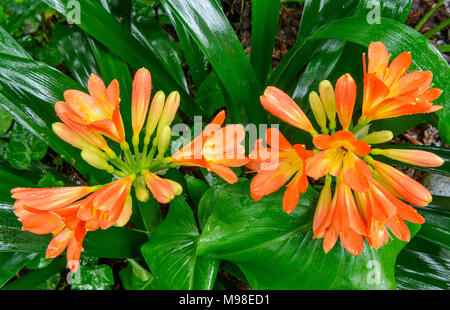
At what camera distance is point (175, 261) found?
0.90 meters

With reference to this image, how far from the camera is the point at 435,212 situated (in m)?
0.96

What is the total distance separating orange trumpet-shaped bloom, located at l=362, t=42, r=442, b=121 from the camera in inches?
24.5

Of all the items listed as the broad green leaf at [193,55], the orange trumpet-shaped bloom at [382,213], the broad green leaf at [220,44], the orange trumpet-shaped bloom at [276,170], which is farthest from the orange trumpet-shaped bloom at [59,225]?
the broad green leaf at [193,55]

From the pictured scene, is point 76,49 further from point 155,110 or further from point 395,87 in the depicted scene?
point 395,87

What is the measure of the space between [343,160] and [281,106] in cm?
17

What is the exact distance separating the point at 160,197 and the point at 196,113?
54 centimetres

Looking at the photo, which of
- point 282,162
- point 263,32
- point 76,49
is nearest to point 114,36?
point 76,49

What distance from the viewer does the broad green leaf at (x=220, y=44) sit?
78cm

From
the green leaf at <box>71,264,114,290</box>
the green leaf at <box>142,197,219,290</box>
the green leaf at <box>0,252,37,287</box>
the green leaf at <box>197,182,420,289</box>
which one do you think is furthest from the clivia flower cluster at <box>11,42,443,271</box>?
the green leaf at <box>71,264,114,290</box>

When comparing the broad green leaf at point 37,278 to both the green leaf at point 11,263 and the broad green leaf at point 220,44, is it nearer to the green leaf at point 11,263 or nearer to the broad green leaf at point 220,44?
the green leaf at point 11,263

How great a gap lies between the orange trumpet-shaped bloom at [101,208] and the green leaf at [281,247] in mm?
234

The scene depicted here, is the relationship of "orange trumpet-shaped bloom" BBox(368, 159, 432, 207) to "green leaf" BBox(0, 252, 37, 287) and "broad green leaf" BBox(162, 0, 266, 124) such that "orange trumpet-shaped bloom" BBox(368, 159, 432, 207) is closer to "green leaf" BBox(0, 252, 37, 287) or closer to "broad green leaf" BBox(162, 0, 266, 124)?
"broad green leaf" BBox(162, 0, 266, 124)

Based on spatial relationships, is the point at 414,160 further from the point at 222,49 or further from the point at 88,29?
the point at 88,29

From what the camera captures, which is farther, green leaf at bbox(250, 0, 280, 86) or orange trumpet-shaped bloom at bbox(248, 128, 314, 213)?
green leaf at bbox(250, 0, 280, 86)
